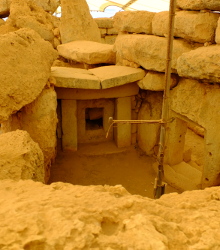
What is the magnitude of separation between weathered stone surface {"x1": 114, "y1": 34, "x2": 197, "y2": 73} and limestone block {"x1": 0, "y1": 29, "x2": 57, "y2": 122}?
169 centimetres

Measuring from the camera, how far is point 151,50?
496 centimetres

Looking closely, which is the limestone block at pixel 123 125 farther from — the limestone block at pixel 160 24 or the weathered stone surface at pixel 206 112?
the limestone block at pixel 160 24

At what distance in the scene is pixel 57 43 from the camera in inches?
308

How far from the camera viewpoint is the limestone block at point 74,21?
7543 mm

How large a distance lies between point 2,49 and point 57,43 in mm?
4198

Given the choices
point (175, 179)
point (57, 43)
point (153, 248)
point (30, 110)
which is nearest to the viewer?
point (153, 248)

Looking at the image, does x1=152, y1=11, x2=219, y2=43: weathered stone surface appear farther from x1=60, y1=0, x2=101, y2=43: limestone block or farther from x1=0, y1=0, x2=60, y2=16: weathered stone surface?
x1=0, y1=0, x2=60, y2=16: weathered stone surface

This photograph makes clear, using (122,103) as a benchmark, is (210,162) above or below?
below

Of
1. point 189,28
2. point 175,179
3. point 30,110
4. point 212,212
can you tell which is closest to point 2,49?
point 30,110

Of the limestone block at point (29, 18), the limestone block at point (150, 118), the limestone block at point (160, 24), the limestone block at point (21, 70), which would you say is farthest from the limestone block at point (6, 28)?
the limestone block at point (150, 118)

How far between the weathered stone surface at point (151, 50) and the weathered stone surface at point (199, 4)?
0.56 meters

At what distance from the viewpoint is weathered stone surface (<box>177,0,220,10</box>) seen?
405 centimetres

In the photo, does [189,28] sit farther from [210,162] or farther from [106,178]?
[106,178]

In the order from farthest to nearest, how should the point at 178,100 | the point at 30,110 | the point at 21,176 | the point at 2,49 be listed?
the point at 178,100, the point at 30,110, the point at 2,49, the point at 21,176
